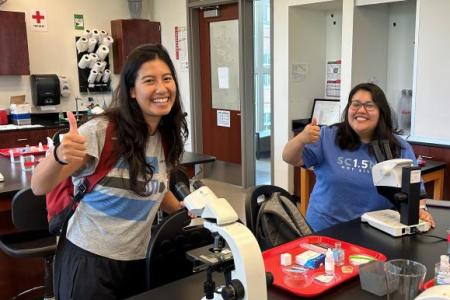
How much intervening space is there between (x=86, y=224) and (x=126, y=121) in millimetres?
355

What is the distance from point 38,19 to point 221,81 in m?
2.24

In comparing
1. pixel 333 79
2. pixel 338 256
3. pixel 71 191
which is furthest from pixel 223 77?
pixel 338 256

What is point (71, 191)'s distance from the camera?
A: 153 cm

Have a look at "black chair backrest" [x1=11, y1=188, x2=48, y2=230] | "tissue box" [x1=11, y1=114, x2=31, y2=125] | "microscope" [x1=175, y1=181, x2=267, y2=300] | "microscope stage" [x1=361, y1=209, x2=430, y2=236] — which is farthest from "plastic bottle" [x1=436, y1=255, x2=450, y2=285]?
"tissue box" [x1=11, y1=114, x2=31, y2=125]

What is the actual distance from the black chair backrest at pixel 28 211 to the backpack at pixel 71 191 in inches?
29.1

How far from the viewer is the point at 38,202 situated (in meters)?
2.24

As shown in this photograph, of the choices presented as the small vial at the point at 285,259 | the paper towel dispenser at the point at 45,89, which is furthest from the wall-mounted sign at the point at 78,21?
the small vial at the point at 285,259

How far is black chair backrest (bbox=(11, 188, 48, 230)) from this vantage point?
7.19 feet

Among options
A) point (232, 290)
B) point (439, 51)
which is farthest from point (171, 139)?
point (439, 51)

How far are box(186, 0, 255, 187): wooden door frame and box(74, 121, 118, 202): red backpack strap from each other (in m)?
3.82

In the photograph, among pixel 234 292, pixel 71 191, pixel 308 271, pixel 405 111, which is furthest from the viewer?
pixel 405 111

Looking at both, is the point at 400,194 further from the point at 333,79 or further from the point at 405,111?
the point at 333,79

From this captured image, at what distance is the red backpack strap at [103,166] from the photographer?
4.78 feet

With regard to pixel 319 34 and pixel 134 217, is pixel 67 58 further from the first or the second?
pixel 134 217
